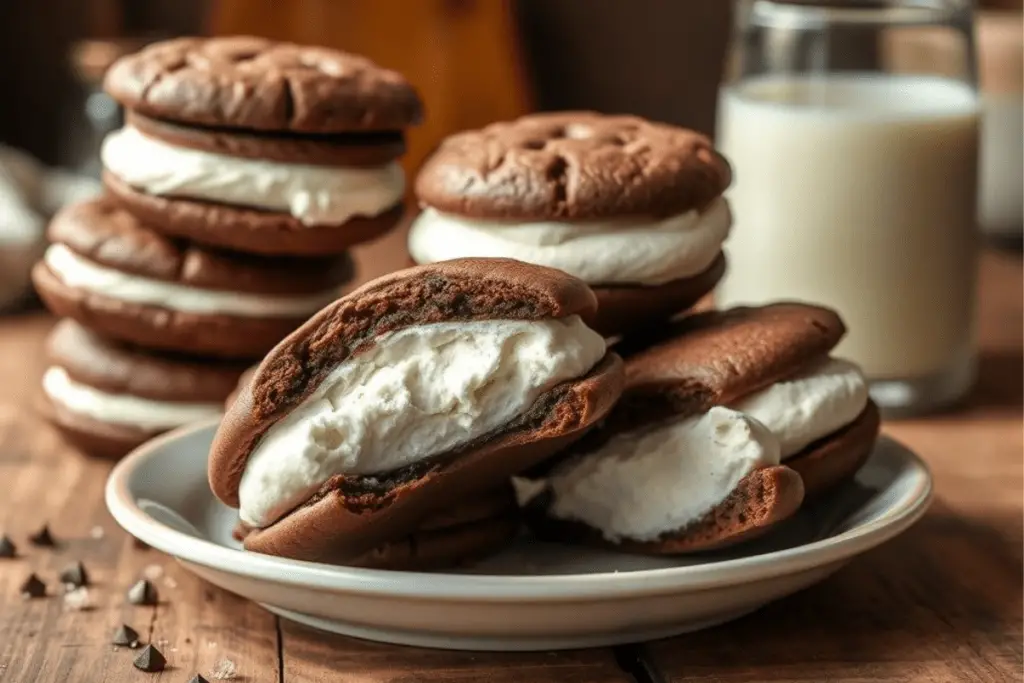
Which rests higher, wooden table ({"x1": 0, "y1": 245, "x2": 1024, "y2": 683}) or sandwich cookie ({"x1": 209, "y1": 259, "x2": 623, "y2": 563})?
sandwich cookie ({"x1": 209, "y1": 259, "x2": 623, "y2": 563})

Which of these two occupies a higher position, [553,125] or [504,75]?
[553,125]

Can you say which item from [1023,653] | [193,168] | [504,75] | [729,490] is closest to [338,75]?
[193,168]

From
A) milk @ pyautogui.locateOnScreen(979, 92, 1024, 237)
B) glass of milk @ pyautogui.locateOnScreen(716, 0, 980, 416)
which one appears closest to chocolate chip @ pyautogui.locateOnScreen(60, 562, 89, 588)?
glass of milk @ pyautogui.locateOnScreen(716, 0, 980, 416)

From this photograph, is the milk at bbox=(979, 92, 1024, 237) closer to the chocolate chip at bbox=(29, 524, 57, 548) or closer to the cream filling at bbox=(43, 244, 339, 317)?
the cream filling at bbox=(43, 244, 339, 317)

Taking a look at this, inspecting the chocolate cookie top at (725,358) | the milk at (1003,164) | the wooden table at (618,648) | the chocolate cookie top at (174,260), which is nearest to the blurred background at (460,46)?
the milk at (1003,164)

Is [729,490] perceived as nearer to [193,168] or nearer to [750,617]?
[750,617]

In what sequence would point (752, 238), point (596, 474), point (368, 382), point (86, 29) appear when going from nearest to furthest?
point (368, 382) → point (596, 474) → point (752, 238) → point (86, 29)
